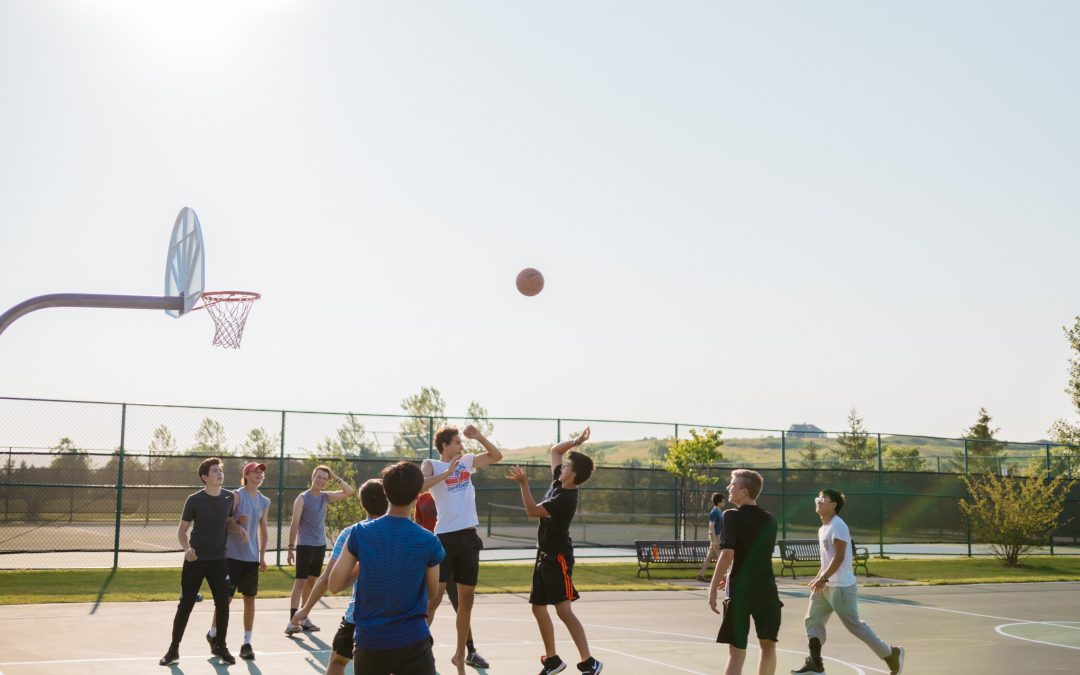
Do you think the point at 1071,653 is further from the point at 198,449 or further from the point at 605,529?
the point at 198,449

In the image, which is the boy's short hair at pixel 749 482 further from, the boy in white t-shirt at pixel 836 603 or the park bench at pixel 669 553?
the park bench at pixel 669 553

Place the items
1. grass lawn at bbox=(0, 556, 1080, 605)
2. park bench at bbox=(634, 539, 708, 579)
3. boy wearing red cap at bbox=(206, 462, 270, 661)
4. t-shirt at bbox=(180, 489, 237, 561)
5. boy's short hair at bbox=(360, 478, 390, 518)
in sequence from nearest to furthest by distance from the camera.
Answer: boy's short hair at bbox=(360, 478, 390, 518), t-shirt at bbox=(180, 489, 237, 561), boy wearing red cap at bbox=(206, 462, 270, 661), grass lawn at bbox=(0, 556, 1080, 605), park bench at bbox=(634, 539, 708, 579)

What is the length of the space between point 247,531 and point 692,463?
16.0 metres

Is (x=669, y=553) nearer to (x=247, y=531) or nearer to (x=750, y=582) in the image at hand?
(x=247, y=531)

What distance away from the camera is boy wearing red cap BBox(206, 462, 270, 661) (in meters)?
10.4

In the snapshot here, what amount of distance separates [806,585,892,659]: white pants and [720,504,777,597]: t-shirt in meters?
2.02

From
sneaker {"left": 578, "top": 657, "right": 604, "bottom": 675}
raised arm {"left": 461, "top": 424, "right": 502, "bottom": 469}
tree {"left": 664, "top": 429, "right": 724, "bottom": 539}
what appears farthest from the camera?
tree {"left": 664, "top": 429, "right": 724, "bottom": 539}

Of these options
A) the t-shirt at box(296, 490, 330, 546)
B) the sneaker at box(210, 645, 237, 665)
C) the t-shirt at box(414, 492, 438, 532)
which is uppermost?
the t-shirt at box(414, 492, 438, 532)

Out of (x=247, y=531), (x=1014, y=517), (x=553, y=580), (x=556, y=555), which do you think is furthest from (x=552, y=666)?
(x=1014, y=517)

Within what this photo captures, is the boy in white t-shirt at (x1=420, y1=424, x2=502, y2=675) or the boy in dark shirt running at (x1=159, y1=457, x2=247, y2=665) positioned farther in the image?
the boy in dark shirt running at (x1=159, y1=457, x2=247, y2=665)

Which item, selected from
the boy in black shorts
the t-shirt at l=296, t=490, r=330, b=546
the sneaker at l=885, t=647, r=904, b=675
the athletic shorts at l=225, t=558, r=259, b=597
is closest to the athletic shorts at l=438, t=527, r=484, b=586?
the boy in black shorts

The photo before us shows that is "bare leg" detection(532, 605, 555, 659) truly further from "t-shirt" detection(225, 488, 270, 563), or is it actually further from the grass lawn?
the grass lawn

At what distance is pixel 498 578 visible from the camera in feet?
66.2

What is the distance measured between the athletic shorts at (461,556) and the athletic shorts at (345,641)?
195 centimetres
